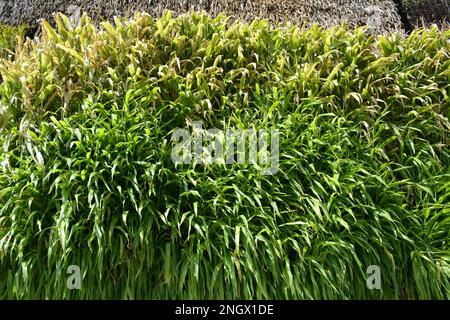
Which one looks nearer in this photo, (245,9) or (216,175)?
(216,175)

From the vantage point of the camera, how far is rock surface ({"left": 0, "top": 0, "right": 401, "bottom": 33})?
3188mm

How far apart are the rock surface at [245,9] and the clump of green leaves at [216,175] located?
34.7 inches

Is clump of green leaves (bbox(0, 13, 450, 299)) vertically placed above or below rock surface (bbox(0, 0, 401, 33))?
below

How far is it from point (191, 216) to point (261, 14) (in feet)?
6.77

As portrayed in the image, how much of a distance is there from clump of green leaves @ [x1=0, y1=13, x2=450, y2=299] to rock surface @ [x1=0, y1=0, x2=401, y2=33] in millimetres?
883

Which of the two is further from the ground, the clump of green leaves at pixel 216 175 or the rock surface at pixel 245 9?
the rock surface at pixel 245 9

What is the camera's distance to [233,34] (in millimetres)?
2488

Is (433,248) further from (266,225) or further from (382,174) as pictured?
(266,225)

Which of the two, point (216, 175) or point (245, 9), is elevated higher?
point (245, 9)

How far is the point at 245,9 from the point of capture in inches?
126

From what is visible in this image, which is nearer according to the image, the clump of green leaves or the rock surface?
the clump of green leaves

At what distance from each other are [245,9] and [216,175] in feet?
5.98

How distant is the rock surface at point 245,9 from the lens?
10.5 feet
